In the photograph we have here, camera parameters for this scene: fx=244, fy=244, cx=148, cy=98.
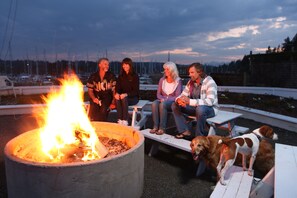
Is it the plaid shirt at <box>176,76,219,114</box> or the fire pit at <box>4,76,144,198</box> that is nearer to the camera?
the fire pit at <box>4,76,144,198</box>

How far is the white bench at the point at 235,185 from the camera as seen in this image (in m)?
2.45

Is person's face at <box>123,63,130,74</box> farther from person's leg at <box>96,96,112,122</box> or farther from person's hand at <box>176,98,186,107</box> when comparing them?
person's hand at <box>176,98,186,107</box>

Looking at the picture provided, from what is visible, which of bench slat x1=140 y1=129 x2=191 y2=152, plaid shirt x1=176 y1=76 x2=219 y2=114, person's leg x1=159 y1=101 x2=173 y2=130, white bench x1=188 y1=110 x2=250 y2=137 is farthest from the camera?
person's leg x1=159 y1=101 x2=173 y2=130

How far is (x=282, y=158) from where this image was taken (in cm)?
262

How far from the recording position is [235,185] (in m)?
2.65

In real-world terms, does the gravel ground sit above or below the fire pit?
below

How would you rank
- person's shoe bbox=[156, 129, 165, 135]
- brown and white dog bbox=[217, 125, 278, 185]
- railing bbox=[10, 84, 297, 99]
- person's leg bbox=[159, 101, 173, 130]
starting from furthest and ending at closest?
railing bbox=[10, 84, 297, 99]
person's leg bbox=[159, 101, 173, 130]
person's shoe bbox=[156, 129, 165, 135]
brown and white dog bbox=[217, 125, 278, 185]

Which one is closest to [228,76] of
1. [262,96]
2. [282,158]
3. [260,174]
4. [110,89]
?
[262,96]

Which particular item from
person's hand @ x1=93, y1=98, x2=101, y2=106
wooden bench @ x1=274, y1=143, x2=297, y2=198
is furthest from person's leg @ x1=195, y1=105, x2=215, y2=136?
person's hand @ x1=93, y1=98, x2=101, y2=106

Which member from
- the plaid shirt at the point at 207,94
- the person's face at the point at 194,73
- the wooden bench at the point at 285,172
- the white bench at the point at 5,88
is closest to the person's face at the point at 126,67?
the person's face at the point at 194,73

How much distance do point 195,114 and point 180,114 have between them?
0.85 feet

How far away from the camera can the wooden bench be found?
198 cm

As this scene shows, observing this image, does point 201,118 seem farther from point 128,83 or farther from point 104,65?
point 104,65

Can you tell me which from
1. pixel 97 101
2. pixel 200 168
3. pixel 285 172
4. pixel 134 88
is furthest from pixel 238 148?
pixel 97 101
